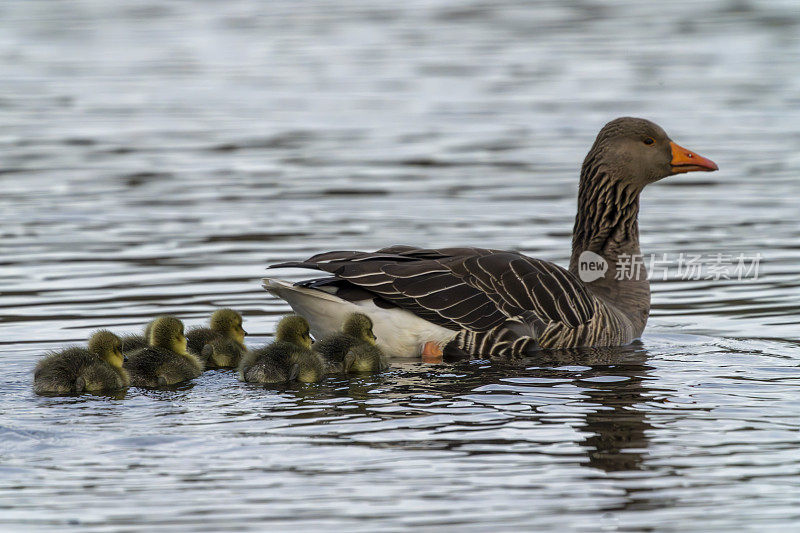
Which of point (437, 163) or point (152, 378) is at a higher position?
point (437, 163)

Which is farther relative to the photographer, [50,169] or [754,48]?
[754,48]

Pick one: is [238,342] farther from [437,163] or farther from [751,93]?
[751,93]

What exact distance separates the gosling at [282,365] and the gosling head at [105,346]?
901 mm

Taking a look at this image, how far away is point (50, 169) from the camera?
61.5 ft

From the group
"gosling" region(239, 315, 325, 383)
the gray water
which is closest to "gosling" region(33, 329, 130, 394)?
the gray water

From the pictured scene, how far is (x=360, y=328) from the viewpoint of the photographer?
32.7 feet

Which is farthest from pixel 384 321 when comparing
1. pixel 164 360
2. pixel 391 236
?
pixel 391 236

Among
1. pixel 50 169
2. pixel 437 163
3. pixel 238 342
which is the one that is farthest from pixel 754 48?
pixel 238 342

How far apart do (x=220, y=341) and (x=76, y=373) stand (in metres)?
1.40

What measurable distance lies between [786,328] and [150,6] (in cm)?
2944

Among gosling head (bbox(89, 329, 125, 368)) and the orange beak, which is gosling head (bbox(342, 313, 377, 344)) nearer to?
gosling head (bbox(89, 329, 125, 368))

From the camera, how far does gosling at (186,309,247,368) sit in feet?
32.7

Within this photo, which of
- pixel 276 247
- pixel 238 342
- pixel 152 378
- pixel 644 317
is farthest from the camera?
pixel 276 247

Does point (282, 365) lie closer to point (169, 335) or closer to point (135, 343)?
point (169, 335)
